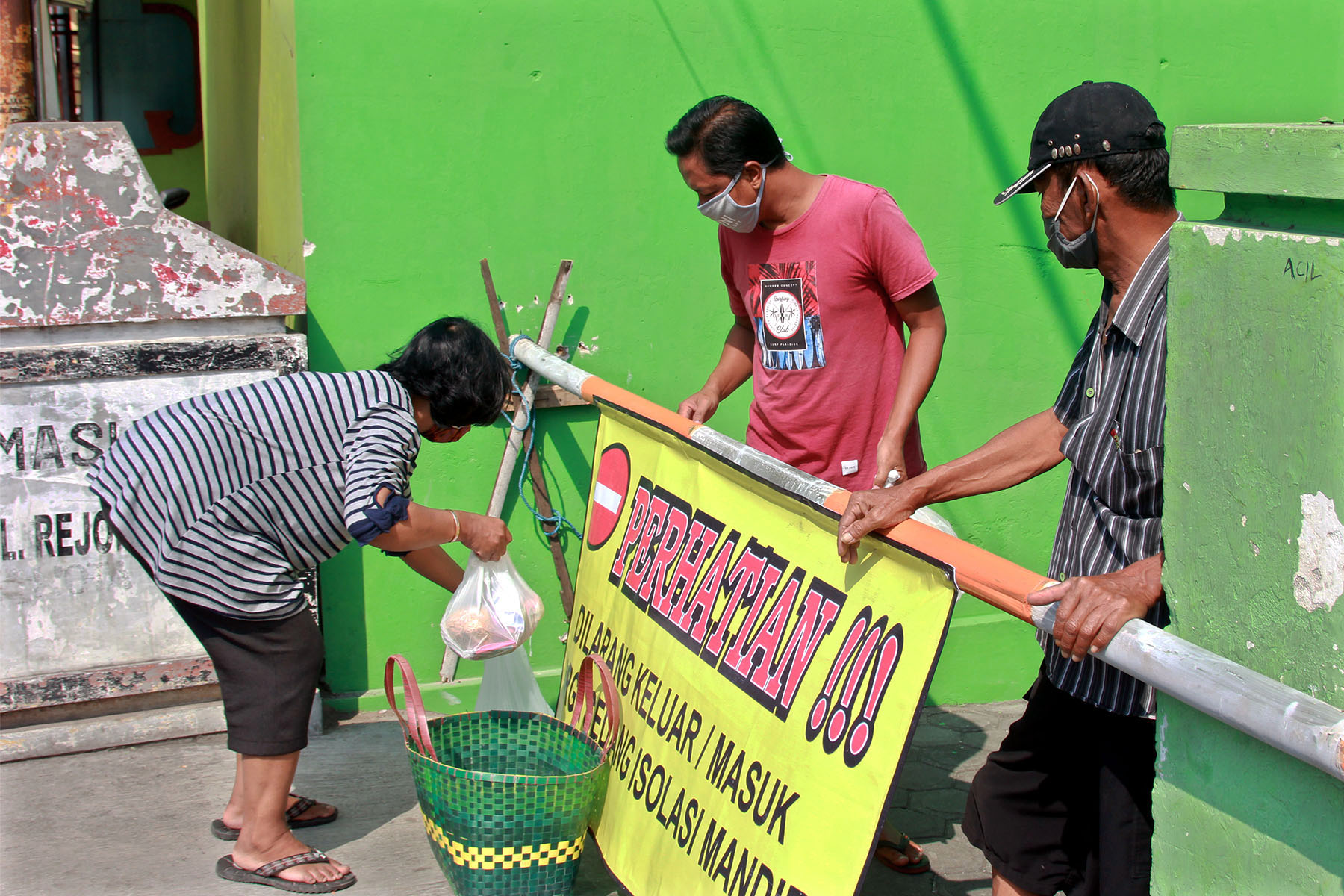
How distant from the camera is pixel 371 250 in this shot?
161 inches

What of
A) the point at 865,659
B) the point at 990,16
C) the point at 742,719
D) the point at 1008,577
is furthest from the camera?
the point at 990,16

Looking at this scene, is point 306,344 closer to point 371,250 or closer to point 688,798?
point 371,250

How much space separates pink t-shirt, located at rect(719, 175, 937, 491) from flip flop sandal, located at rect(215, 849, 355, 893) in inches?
67.5

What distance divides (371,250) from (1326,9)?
13.0 feet

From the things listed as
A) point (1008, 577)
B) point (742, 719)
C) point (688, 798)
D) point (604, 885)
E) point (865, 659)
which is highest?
point (1008, 577)

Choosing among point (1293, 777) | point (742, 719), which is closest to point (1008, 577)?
point (1293, 777)

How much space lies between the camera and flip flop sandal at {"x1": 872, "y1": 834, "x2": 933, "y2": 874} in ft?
11.2

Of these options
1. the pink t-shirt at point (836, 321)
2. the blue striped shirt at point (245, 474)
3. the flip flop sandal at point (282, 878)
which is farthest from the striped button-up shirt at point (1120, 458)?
the flip flop sandal at point (282, 878)

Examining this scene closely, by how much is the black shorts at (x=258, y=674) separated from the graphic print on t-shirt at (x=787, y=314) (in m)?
1.50

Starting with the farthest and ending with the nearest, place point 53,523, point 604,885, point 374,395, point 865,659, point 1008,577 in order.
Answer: point 53,523 < point 604,885 < point 374,395 < point 865,659 < point 1008,577

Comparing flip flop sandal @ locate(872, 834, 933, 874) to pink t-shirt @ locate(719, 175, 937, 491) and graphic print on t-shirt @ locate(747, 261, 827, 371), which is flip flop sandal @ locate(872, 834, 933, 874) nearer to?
pink t-shirt @ locate(719, 175, 937, 491)

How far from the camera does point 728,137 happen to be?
3.11 m

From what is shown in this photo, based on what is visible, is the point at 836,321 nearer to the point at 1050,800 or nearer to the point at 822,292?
the point at 822,292

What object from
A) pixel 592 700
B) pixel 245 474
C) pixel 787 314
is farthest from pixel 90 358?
pixel 787 314
